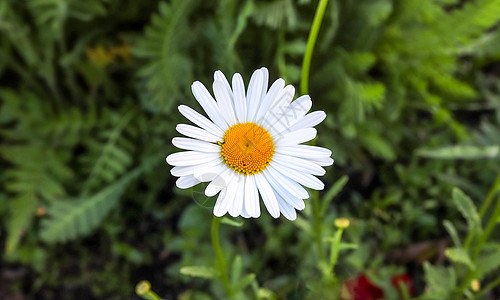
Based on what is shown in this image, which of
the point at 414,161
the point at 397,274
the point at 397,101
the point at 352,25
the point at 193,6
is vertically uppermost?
the point at 193,6

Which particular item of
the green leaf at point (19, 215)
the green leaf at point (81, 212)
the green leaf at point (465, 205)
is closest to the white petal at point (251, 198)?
the green leaf at point (465, 205)

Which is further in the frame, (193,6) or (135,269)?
(135,269)

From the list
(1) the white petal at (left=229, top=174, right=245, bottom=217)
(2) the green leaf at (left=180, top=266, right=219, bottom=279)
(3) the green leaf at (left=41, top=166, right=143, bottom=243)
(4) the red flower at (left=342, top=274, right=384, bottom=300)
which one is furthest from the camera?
(3) the green leaf at (left=41, top=166, right=143, bottom=243)

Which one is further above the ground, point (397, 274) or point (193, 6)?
point (193, 6)

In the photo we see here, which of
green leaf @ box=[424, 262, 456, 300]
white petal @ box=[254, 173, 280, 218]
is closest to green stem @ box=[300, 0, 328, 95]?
white petal @ box=[254, 173, 280, 218]

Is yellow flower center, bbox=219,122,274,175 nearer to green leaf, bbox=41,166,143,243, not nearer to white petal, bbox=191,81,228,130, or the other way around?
white petal, bbox=191,81,228,130

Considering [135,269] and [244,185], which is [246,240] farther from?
[244,185]

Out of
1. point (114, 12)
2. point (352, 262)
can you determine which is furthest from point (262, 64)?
point (352, 262)
